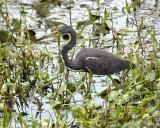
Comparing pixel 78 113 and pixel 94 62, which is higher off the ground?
pixel 94 62

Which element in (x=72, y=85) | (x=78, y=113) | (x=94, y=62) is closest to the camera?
(x=78, y=113)

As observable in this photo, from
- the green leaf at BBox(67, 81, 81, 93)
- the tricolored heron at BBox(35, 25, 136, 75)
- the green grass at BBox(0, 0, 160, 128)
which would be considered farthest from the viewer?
the tricolored heron at BBox(35, 25, 136, 75)

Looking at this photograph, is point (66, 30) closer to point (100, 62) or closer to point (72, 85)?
point (100, 62)

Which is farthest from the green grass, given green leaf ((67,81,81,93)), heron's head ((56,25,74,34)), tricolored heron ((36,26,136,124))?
heron's head ((56,25,74,34))

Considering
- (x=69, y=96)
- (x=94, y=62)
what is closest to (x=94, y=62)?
(x=94, y=62)

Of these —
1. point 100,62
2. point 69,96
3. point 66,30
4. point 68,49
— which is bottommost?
point 69,96

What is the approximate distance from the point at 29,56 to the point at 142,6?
10.4 feet

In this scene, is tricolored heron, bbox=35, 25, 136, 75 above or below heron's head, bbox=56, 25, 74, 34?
below

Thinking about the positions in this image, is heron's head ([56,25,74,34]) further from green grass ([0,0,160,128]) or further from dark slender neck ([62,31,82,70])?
green grass ([0,0,160,128])

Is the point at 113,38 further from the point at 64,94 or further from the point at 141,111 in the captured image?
the point at 141,111

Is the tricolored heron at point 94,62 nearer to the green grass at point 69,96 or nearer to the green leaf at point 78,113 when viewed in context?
the green grass at point 69,96

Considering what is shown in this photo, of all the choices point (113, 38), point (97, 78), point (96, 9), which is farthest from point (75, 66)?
point (96, 9)

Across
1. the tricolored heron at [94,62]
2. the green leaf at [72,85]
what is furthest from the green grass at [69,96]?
the tricolored heron at [94,62]

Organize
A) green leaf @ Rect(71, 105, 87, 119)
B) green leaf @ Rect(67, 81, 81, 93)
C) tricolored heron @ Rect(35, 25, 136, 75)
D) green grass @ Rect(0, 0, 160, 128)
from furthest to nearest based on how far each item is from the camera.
Result: tricolored heron @ Rect(35, 25, 136, 75)
green leaf @ Rect(67, 81, 81, 93)
green leaf @ Rect(71, 105, 87, 119)
green grass @ Rect(0, 0, 160, 128)
